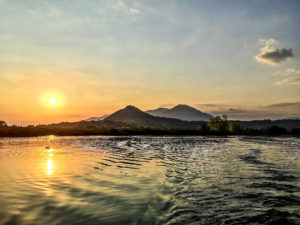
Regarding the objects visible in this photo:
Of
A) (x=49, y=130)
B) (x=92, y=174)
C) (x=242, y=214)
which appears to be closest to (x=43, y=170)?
(x=92, y=174)

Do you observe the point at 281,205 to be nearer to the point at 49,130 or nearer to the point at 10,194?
the point at 10,194

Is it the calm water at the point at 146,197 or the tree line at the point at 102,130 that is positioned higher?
the tree line at the point at 102,130

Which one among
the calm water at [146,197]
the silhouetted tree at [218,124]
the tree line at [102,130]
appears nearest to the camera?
the calm water at [146,197]

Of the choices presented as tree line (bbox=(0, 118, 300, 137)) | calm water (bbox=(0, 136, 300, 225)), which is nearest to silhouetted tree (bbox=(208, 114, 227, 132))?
tree line (bbox=(0, 118, 300, 137))

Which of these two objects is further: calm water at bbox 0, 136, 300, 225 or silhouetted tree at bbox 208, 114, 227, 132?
silhouetted tree at bbox 208, 114, 227, 132

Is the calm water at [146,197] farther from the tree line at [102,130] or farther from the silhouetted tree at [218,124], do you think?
the silhouetted tree at [218,124]

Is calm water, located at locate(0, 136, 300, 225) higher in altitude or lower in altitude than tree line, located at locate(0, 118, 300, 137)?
lower

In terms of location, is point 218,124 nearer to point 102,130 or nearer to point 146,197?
point 102,130

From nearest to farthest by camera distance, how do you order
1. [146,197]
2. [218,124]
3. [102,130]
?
[146,197], [102,130], [218,124]

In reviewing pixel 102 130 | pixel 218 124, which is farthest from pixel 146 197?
pixel 218 124

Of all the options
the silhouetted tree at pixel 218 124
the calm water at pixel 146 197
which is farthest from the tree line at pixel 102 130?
the calm water at pixel 146 197

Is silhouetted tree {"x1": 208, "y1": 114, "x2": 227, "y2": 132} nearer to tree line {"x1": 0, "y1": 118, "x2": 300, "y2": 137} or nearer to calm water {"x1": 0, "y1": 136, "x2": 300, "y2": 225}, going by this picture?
tree line {"x1": 0, "y1": 118, "x2": 300, "y2": 137}

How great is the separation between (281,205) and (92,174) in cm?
1173

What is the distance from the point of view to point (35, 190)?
1194 centimetres
